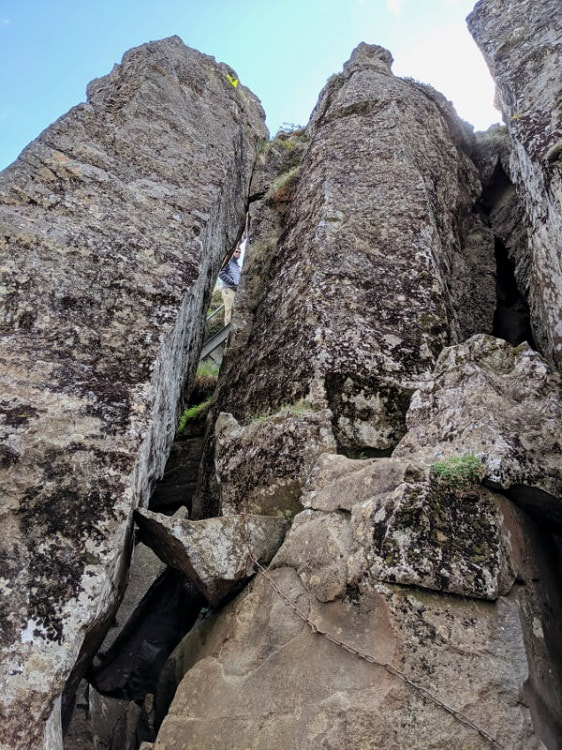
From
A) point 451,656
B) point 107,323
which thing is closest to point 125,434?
point 107,323

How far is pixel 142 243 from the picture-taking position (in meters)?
7.01

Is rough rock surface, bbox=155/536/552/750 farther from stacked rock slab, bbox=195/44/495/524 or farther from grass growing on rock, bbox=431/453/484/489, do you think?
stacked rock slab, bbox=195/44/495/524

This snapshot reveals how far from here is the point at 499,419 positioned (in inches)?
191

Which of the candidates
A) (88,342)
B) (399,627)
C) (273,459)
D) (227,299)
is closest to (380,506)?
(399,627)

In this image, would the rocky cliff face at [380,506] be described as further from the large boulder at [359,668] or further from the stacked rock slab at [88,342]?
the stacked rock slab at [88,342]

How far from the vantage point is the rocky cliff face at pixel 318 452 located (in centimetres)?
385

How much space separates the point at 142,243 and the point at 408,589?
4709 millimetres

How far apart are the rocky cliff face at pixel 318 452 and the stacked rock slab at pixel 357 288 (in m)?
0.04

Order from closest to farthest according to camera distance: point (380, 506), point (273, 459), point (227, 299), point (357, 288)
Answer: point (380, 506) < point (273, 459) < point (357, 288) < point (227, 299)

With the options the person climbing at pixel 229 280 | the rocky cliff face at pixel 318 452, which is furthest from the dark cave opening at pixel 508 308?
the person climbing at pixel 229 280

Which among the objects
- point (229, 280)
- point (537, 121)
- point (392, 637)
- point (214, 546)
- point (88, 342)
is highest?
point (229, 280)

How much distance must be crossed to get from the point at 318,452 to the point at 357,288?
90.5 inches

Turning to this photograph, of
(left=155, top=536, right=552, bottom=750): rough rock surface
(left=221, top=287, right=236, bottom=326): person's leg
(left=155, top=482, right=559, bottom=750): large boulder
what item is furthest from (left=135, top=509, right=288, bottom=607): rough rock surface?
(left=221, top=287, right=236, bottom=326): person's leg

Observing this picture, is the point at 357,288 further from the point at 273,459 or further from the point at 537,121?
the point at 537,121
